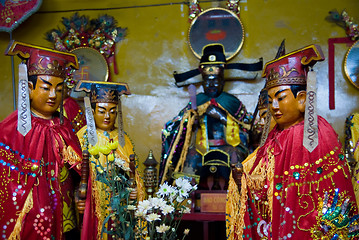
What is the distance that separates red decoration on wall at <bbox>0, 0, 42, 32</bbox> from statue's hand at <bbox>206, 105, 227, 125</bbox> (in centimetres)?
237

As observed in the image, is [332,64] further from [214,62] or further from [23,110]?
[23,110]

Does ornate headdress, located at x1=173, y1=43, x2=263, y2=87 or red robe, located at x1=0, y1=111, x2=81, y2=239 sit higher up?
ornate headdress, located at x1=173, y1=43, x2=263, y2=87

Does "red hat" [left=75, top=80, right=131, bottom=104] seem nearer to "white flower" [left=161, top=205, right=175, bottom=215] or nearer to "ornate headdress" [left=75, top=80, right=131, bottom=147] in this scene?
"ornate headdress" [left=75, top=80, right=131, bottom=147]

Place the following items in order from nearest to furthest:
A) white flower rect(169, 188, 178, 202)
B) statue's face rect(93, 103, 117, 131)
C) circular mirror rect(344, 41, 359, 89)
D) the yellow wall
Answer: white flower rect(169, 188, 178, 202)
statue's face rect(93, 103, 117, 131)
circular mirror rect(344, 41, 359, 89)
the yellow wall

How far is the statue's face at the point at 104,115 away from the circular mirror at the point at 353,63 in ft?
9.35

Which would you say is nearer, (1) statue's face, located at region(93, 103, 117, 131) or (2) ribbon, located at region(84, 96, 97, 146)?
(2) ribbon, located at region(84, 96, 97, 146)

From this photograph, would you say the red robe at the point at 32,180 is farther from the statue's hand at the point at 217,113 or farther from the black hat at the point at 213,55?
the black hat at the point at 213,55

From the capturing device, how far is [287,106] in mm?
2748

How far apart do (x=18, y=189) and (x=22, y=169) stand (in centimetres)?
14

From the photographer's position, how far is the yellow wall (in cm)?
505

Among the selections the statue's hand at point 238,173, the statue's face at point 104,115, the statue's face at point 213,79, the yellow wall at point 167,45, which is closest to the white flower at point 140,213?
the statue's hand at point 238,173

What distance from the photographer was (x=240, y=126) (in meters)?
4.65

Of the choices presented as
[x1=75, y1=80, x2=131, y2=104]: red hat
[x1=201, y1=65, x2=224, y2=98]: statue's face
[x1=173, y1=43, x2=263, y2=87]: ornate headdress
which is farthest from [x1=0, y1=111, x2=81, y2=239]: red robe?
[x1=173, y1=43, x2=263, y2=87]: ornate headdress

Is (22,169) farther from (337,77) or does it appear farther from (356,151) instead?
(337,77)
